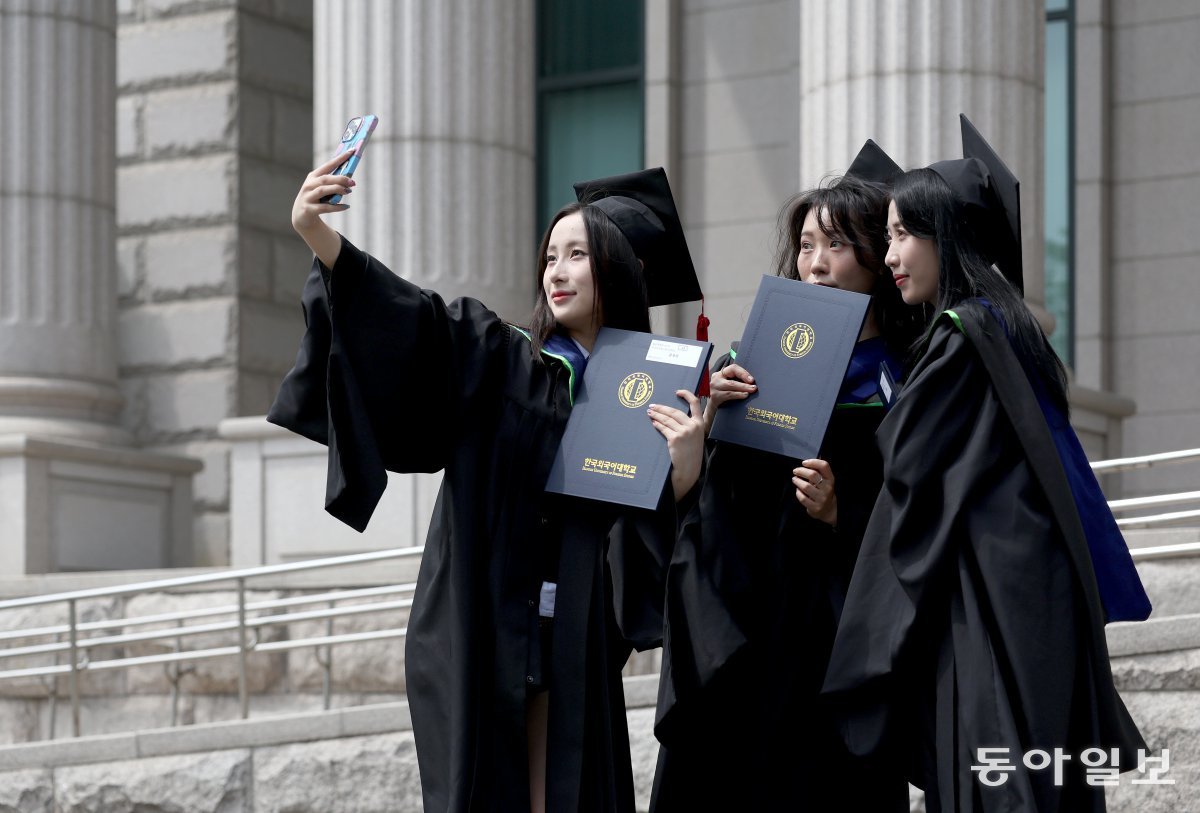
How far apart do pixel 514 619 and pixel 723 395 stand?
2.63 ft

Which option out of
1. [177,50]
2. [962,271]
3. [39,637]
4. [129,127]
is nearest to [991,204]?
[962,271]

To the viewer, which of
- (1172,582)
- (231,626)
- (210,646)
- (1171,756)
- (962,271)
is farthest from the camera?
(210,646)

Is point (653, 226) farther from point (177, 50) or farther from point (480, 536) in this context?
point (177, 50)

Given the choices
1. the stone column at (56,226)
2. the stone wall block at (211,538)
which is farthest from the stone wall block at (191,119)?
the stone wall block at (211,538)

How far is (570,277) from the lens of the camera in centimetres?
499

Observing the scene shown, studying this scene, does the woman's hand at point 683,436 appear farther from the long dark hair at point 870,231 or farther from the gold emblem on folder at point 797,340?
the long dark hair at point 870,231

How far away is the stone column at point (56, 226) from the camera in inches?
458

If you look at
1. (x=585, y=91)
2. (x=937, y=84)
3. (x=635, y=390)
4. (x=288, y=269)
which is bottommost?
(x=635, y=390)

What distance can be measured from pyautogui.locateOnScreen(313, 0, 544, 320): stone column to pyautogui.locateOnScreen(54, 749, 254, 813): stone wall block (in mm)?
3292

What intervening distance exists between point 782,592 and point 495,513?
Answer: 0.79 m

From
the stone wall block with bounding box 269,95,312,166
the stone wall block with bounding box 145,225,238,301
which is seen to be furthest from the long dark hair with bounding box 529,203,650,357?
the stone wall block with bounding box 269,95,312,166

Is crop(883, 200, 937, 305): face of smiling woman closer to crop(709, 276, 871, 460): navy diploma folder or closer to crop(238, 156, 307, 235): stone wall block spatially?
crop(709, 276, 871, 460): navy diploma folder

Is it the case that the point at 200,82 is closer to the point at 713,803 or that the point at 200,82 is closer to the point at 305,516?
the point at 305,516

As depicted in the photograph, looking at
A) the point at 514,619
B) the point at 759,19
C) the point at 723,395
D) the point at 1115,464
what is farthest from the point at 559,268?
the point at 759,19
